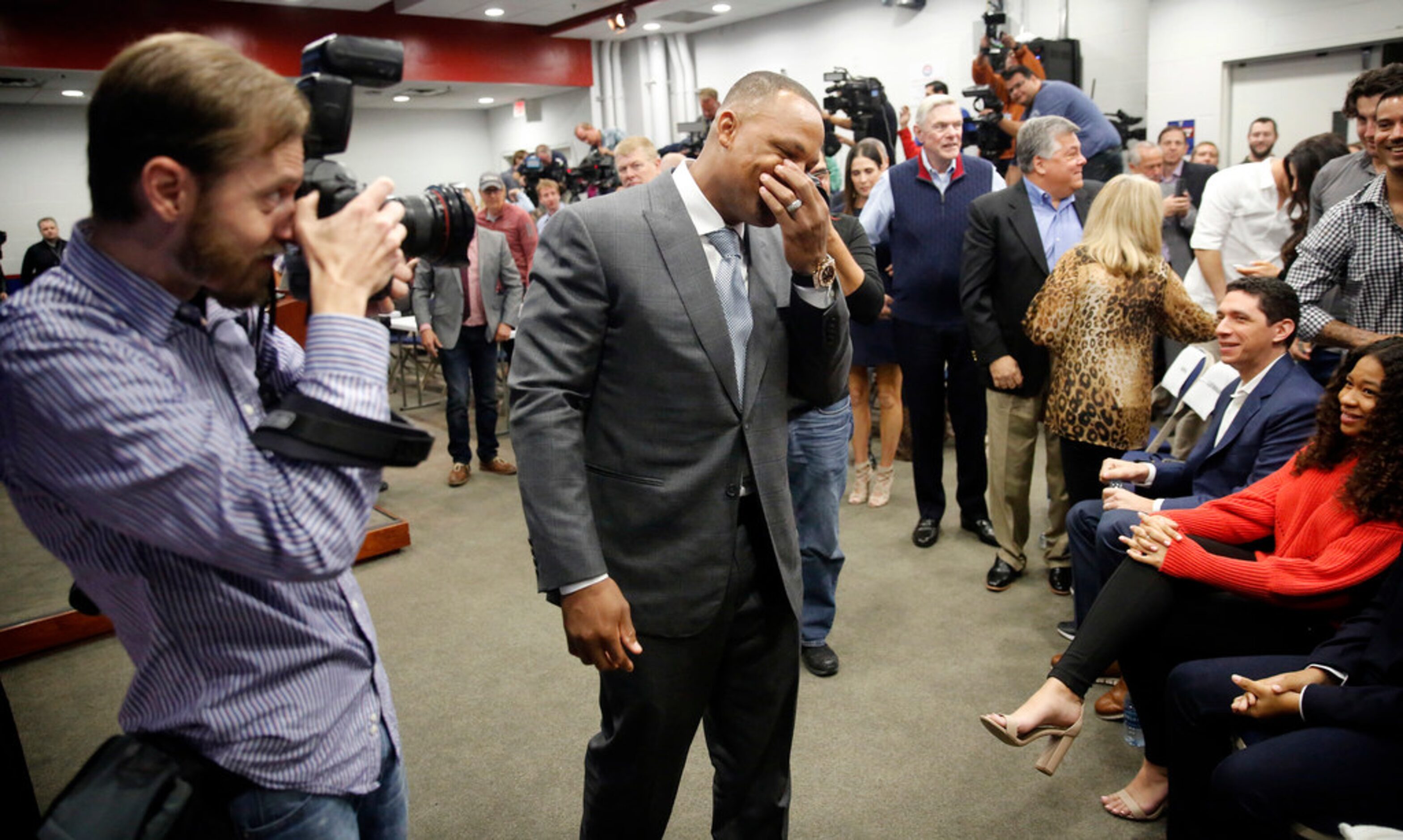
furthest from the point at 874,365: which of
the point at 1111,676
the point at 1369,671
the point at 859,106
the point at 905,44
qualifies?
the point at 905,44

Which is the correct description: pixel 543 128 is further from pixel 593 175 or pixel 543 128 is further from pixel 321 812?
pixel 321 812

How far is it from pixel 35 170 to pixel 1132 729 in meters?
14.0

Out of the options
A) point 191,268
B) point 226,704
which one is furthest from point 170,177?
point 226,704

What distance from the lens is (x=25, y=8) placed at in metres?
8.38

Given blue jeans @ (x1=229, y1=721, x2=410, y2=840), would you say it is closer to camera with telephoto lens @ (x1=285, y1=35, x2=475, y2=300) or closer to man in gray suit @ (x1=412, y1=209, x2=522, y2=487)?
camera with telephoto lens @ (x1=285, y1=35, x2=475, y2=300)

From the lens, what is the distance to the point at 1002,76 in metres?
5.57

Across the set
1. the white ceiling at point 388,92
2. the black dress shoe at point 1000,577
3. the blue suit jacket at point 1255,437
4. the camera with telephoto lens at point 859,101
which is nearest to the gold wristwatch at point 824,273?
the blue suit jacket at point 1255,437

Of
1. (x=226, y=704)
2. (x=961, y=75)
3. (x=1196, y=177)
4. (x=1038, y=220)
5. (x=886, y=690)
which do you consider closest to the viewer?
(x=226, y=704)

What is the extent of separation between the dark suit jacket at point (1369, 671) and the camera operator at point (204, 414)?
1624 millimetres

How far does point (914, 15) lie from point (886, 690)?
27.8ft

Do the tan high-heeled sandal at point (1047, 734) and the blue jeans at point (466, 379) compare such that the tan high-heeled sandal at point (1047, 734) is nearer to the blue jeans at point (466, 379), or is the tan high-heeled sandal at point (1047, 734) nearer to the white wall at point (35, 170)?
the blue jeans at point (466, 379)

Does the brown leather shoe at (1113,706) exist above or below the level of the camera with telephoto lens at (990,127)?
below

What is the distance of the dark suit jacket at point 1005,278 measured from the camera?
3.30m

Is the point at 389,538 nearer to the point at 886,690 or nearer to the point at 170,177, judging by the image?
the point at 886,690
